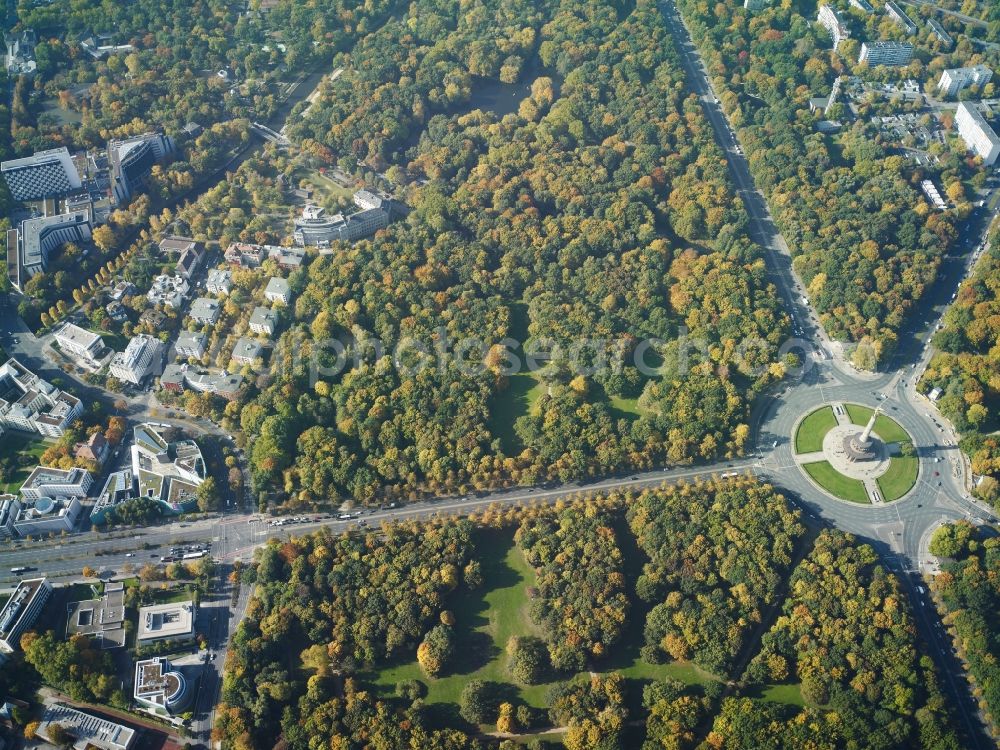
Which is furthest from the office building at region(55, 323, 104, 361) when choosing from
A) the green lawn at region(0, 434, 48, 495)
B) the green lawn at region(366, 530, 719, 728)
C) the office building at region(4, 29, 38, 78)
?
the office building at region(4, 29, 38, 78)

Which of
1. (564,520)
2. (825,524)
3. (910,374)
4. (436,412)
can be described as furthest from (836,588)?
(436,412)

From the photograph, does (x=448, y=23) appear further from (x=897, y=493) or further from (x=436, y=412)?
(x=897, y=493)

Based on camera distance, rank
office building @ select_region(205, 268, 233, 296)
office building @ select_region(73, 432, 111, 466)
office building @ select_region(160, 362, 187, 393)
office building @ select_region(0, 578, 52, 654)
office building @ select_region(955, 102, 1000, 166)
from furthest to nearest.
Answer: office building @ select_region(955, 102, 1000, 166) → office building @ select_region(205, 268, 233, 296) → office building @ select_region(160, 362, 187, 393) → office building @ select_region(73, 432, 111, 466) → office building @ select_region(0, 578, 52, 654)

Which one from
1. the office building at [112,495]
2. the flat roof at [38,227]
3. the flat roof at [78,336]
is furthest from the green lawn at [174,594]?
the flat roof at [38,227]

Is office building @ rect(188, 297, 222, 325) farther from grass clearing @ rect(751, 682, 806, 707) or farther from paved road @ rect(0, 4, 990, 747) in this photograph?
grass clearing @ rect(751, 682, 806, 707)

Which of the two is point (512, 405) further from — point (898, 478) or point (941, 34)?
point (941, 34)

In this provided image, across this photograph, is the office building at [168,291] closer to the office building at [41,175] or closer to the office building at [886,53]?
the office building at [41,175]
